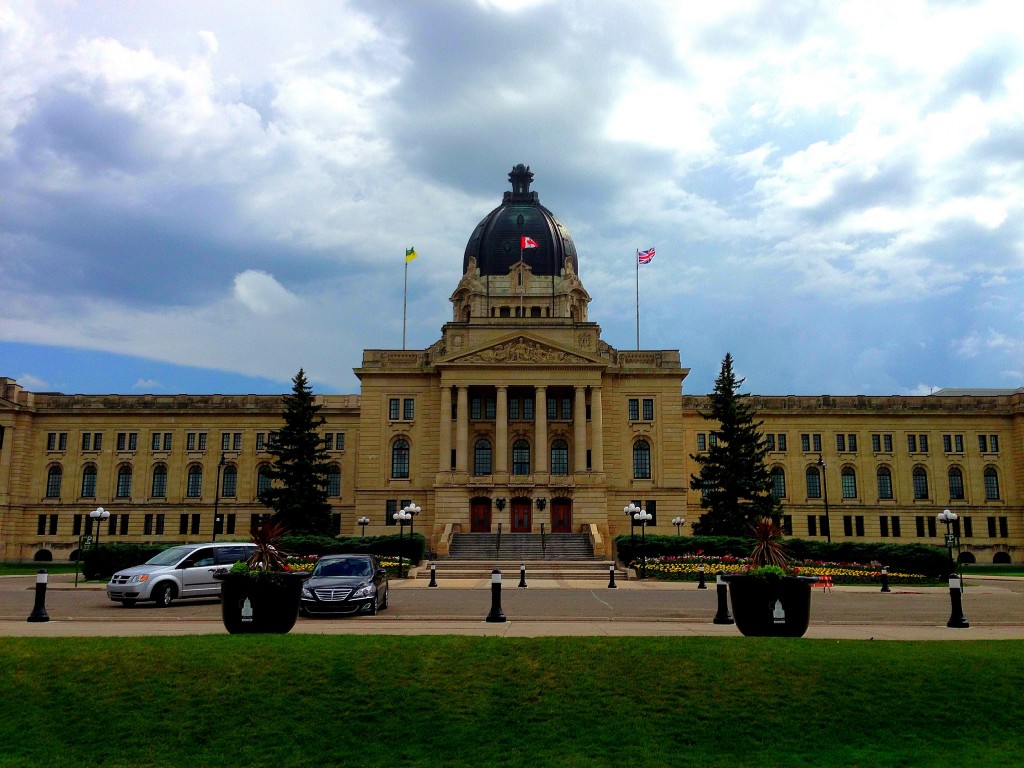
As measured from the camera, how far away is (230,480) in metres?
82.1

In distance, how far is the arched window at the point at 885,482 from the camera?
267 feet

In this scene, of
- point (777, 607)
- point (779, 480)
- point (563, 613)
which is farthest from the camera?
point (779, 480)

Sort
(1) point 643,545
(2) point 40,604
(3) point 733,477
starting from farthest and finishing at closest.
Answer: (3) point 733,477
(1) point 643,545
(2) point 40,604

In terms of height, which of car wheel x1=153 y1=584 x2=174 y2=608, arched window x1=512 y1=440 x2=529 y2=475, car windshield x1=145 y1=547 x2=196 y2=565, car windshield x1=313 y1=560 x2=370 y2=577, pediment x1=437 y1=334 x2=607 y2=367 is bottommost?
car wheel x1=153 y1=584 x2=174 y2=608

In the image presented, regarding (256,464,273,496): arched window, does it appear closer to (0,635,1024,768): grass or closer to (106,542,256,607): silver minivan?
(106,542,256,607): silver minivan

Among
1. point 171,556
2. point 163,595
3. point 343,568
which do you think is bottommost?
point 163,595

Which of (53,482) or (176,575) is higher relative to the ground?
(53,482)

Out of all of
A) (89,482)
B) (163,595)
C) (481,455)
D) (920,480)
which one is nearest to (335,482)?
(481,455)

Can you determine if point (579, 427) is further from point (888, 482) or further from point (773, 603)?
point (773, 603)

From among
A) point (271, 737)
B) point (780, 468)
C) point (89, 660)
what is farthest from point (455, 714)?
point (780, 468)

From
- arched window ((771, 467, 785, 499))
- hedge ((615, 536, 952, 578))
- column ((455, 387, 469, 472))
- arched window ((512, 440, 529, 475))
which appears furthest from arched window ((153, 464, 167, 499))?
arched window ((771, 467, 785, 499))

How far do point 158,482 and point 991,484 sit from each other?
76105 mm

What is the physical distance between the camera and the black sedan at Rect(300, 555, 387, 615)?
79.9 feet

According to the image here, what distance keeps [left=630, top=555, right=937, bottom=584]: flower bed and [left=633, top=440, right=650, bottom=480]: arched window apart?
21.5m
